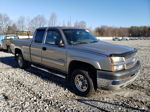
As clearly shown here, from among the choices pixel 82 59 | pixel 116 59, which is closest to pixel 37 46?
pixel 82 59

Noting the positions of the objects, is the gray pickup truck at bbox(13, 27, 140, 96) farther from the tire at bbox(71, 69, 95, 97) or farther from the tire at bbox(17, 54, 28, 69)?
the tire at bbox(17, 54, 28, 69)

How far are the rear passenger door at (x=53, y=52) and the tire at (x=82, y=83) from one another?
23.3 inches

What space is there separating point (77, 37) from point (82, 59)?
44.6 inches

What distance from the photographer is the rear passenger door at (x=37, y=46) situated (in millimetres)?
5734

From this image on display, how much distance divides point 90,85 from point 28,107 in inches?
65.2

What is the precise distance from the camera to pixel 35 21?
6250 cm

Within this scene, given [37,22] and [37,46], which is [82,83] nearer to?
[37,46]

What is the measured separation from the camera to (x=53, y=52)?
505cm

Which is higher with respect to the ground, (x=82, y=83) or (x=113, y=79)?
(x=113, y=79)

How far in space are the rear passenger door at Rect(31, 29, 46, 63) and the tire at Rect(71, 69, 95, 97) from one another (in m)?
1.92

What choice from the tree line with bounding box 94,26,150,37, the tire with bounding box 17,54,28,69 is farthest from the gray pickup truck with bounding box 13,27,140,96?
the tree line with bounding box 94,26,150,37


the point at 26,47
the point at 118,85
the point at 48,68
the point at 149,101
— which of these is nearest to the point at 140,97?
the point at 149,101

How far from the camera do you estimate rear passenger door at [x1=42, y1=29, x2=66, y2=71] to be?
4.82 metres

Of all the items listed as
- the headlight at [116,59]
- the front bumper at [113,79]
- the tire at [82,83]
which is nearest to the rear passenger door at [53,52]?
the tire at [82,83]
